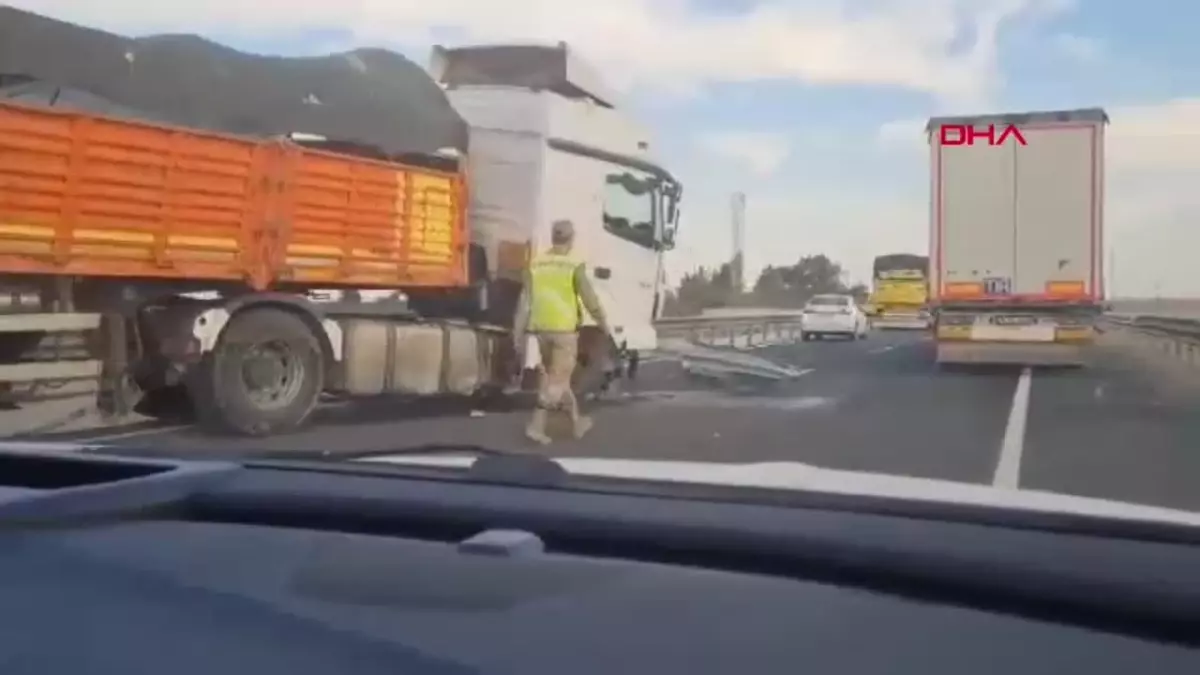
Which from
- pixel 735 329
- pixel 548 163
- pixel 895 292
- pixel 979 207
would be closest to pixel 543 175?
pixel 548 163

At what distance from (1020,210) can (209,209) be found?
13464 mm

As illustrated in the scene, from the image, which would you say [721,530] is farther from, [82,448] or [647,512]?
[82,448]

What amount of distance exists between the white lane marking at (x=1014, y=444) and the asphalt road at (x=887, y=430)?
2 cm

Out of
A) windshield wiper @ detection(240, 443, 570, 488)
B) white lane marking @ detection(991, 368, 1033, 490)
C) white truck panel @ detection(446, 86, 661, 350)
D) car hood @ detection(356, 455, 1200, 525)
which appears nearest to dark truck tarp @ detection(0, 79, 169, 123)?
white truck panel @ detection(446, 86, 661, 350)

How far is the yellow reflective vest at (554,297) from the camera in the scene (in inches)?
481

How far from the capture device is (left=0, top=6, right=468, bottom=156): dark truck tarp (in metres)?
11.1

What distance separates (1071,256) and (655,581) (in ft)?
67.7

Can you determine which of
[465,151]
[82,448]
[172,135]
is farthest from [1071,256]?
[82,448]

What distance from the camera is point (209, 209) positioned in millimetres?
11836

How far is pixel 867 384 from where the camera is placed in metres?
18.8

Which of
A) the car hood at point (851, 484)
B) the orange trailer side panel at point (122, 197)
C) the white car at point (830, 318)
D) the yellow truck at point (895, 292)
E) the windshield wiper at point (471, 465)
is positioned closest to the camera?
the car hood at point (851, 484)

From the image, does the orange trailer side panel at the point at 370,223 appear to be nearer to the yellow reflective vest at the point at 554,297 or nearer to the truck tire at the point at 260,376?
the truck tire at the point at 260,376

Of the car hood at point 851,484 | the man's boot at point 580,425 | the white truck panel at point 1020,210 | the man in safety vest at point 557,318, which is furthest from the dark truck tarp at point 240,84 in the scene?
the white truck panel at point 1020,210

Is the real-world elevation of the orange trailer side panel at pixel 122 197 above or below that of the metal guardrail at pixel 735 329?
above
